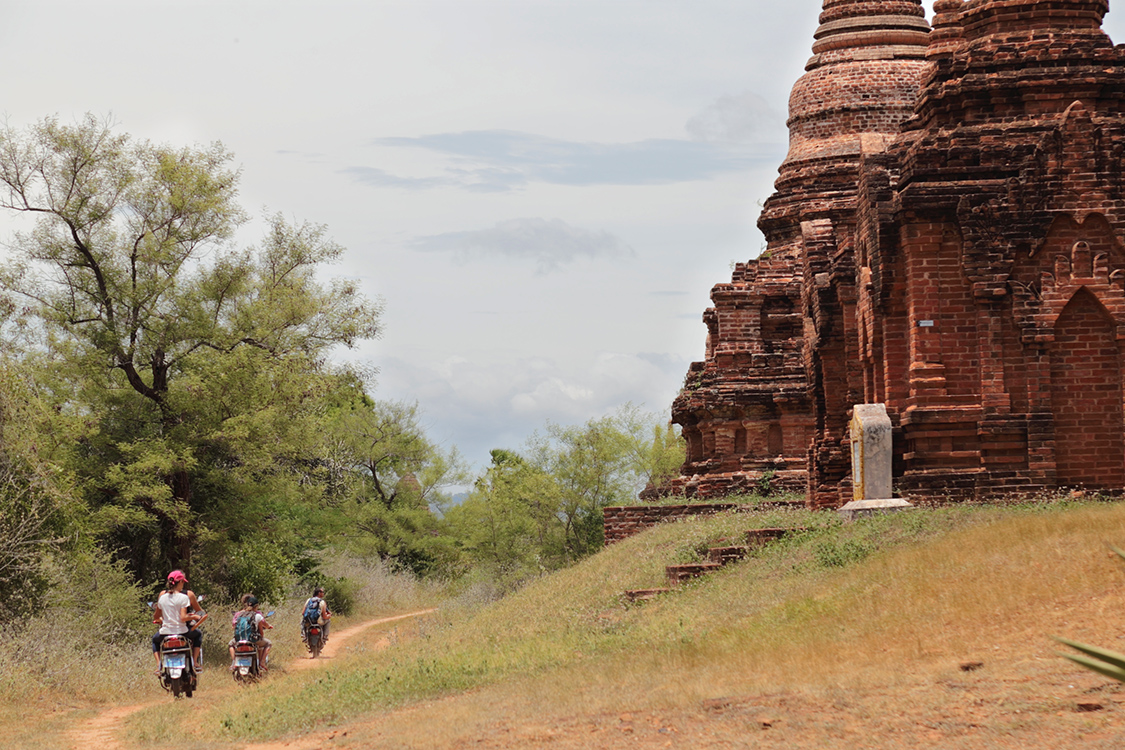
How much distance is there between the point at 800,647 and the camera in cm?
1120

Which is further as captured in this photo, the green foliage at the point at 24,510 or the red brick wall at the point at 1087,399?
the red brick wall at the point at 1087,399

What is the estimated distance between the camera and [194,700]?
14.8 m

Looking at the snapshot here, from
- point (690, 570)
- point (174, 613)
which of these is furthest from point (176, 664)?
point (690, 570)

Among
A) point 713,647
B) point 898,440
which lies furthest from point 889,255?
point 713,647

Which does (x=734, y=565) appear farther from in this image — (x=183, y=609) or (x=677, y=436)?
(x=677, y=436)

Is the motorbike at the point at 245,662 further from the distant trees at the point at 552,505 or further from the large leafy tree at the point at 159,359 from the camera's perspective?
the distant trees at the point at 552,505

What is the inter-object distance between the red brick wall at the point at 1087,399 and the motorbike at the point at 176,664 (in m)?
11.5

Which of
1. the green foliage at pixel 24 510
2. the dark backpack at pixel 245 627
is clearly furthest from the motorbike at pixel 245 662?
the green foliage at pixel 24 510

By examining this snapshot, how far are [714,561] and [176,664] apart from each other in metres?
6.72

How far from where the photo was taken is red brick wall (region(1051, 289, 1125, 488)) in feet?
57.9

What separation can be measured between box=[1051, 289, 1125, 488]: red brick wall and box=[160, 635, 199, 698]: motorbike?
11479 millimetres

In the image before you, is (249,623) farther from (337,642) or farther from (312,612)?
(337,642)

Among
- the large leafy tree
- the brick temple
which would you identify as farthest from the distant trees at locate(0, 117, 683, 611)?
the brick temple

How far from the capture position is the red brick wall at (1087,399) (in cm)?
1766
